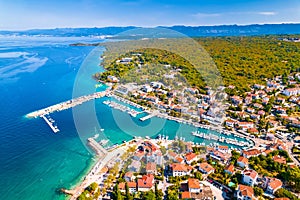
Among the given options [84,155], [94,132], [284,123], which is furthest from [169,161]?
[284,123]

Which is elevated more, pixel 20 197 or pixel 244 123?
pixel 244 123

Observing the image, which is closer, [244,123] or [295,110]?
[244,123]

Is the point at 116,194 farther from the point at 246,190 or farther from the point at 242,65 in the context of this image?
the point at 242,65

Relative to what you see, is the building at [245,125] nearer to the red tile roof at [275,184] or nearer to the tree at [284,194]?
the red tile roof at [275,184]

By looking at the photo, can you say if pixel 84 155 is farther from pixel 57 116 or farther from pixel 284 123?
pixel 284 123

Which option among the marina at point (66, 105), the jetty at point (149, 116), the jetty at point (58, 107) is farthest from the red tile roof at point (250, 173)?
the marina at point (66, 105)

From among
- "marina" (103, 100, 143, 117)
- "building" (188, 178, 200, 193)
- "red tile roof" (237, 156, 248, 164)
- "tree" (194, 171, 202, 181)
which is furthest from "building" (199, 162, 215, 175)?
"marina" (103, 100, 143, 117)

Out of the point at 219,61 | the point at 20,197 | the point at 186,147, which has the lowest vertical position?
the point at 20,197
